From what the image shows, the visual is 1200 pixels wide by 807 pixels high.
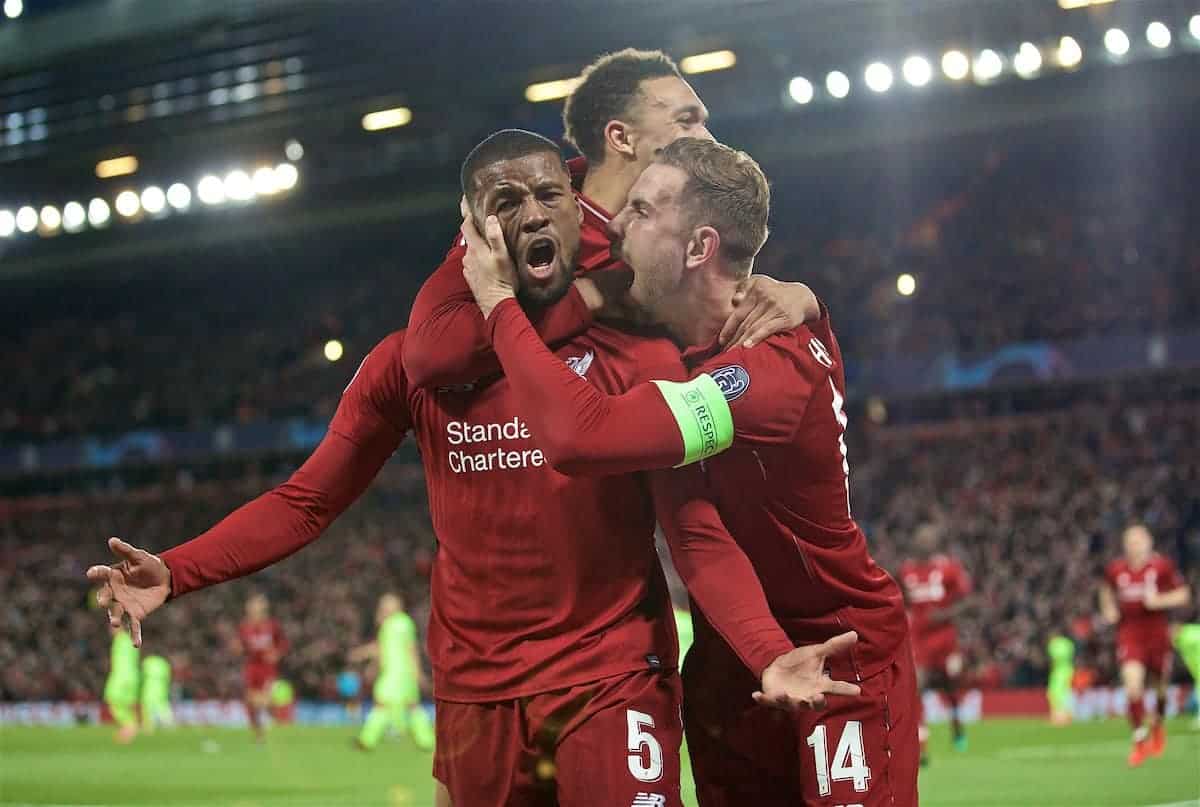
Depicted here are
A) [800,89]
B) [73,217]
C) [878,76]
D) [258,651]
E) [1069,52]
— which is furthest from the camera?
[73,217]

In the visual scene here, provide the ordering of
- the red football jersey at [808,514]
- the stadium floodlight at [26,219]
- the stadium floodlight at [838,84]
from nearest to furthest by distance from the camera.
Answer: the red football jersey at [808,514] → the stadium floodlight at [838,84] → the stadium floodlight at [26,219]

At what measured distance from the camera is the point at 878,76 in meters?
23.8

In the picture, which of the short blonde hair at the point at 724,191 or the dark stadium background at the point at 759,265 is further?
the dark stadium background at the point at 759,265

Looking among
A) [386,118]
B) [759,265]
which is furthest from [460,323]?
[759,265]

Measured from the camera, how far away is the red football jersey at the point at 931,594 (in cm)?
1512

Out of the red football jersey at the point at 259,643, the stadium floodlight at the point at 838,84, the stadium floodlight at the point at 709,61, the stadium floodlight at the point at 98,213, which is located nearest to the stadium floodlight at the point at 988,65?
the stadium floodlight at the point at 838,84

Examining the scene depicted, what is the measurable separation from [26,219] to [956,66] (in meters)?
19.0

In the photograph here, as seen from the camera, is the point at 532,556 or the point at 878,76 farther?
the point at 878,76

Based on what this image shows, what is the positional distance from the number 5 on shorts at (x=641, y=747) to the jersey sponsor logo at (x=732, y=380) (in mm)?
753

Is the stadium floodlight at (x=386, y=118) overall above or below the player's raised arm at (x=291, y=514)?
above

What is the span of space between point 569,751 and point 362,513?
28206mm

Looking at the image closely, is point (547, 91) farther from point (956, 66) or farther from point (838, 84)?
point (956, 66)

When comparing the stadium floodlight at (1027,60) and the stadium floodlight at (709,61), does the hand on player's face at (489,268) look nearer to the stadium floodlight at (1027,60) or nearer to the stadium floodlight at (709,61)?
the stadium floodlight at (1027,60)

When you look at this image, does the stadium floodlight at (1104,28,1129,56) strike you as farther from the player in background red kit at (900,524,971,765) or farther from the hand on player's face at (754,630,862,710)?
the hand on player's face at (754,630,862,710)
